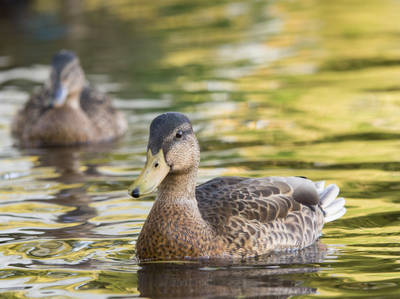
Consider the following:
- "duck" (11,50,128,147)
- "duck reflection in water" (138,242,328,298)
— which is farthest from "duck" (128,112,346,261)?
"duck" (11,50,128,147)

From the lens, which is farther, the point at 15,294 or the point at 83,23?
the point at 83,23

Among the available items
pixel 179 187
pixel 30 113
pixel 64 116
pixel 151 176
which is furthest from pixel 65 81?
pixel 151 176

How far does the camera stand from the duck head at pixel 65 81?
490 inches

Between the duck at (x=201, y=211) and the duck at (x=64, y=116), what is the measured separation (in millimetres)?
4991

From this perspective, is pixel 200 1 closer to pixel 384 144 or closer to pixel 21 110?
pixel 21 110

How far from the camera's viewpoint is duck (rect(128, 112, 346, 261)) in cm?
683

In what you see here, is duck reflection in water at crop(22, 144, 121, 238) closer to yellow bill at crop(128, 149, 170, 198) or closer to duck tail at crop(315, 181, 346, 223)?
yellow bill at crop(128, 149, 170, 198)

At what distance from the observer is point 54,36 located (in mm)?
21609

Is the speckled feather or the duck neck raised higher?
the duck neck

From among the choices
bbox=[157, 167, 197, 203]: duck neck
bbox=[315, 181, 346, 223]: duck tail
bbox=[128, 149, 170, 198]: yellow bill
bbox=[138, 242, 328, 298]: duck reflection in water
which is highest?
bbox=[128, 149, 170, 198]: yellow bill

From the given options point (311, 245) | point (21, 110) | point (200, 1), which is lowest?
point (311, 245)

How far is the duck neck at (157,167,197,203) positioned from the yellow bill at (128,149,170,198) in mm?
225

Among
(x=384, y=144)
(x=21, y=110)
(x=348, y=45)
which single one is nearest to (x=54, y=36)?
(x=348, y=45)

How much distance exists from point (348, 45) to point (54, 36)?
23.3 ft
